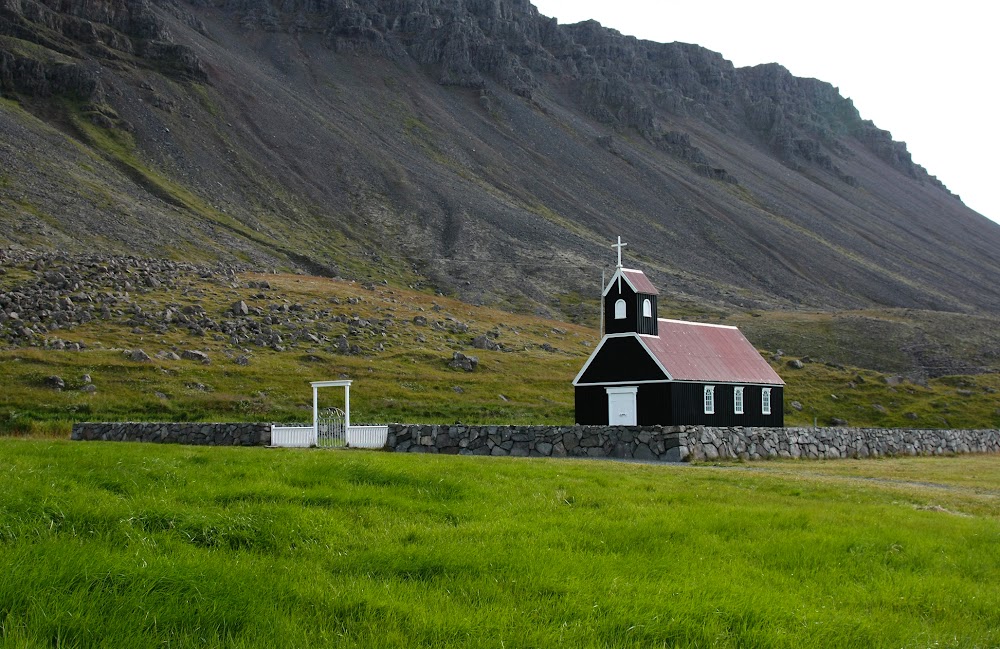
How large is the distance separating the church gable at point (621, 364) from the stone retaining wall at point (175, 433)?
1604 cm

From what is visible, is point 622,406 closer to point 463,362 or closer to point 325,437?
point 325,437

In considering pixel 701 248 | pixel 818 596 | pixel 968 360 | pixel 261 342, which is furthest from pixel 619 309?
pixel 701 248

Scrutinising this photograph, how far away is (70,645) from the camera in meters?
7.59

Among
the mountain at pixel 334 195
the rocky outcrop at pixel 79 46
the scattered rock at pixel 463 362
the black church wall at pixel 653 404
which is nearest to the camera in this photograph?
the black church wall at pixel 653 404

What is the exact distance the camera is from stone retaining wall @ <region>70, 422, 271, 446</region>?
1415 inches

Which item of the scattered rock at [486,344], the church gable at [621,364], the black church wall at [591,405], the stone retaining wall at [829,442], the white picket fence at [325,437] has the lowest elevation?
the stone retaining wall at [829,442]

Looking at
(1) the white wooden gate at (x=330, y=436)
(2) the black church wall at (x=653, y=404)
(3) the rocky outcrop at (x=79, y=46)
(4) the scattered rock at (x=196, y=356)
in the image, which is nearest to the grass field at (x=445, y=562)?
(1) the white wooden gate at (x=330, y=436)

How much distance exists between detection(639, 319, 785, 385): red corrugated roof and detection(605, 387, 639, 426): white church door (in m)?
2.26

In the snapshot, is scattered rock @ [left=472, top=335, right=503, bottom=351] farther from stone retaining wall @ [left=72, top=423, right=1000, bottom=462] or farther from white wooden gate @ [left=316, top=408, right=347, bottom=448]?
white wooden gate @ [left=316, top=408, right=347, bottom=448]

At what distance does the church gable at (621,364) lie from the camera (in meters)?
42.4

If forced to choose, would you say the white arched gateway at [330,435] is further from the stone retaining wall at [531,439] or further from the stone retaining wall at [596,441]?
the stone retaining wall at [596,441]

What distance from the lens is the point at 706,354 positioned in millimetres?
45500

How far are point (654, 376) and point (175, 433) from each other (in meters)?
21.0

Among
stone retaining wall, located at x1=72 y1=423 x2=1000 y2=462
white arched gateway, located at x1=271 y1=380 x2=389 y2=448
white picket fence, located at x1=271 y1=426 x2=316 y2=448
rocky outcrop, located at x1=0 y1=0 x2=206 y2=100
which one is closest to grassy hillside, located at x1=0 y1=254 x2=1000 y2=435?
stone retaining wall, located at x1=72 y1=423 x2=1000 y2=462
